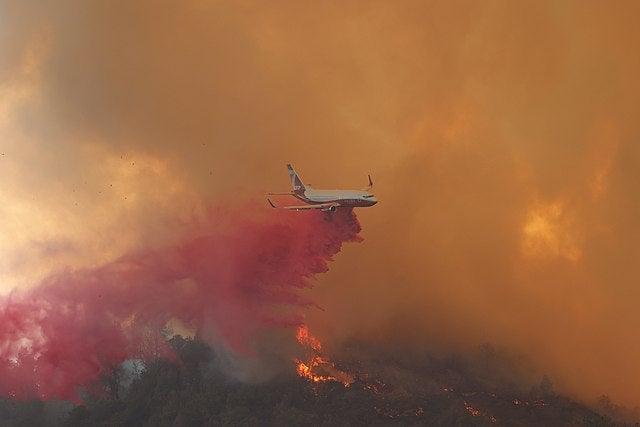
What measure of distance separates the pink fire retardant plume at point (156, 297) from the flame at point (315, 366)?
1134 centimetres

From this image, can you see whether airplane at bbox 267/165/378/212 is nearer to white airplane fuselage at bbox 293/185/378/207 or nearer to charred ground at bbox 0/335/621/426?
white airplane fuselage at bbox 293/185/378/207

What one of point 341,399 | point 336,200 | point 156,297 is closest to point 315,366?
point 341,399

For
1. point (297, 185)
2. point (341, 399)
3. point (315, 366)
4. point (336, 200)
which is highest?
point (297, 185)

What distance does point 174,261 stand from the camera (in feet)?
336

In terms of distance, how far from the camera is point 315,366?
11338 cm

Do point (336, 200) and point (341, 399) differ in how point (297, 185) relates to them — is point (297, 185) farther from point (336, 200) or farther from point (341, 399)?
point (341, 399)

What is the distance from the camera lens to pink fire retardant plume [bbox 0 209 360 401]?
96312 millimetres

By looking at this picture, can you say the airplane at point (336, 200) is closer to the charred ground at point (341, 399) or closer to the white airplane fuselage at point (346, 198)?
the white airplane fuselage at point (346, 198)

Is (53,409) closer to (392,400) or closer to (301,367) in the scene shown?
(301,367)

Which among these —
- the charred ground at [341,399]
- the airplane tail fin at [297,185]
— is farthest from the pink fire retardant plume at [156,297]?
the charred ground at [341,399]

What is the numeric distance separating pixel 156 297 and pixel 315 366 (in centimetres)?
2929

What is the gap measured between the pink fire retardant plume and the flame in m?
11.3

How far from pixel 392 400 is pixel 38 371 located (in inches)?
2044

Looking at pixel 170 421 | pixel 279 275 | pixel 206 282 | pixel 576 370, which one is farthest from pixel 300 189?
pixel 576 370
